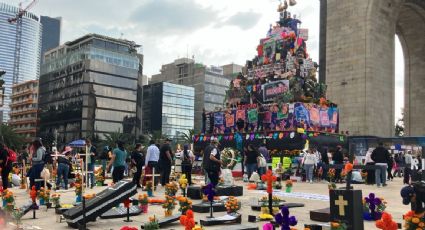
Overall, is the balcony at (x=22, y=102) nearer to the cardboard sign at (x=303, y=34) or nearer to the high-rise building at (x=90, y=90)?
the high-rise building at (x=90, y=90)

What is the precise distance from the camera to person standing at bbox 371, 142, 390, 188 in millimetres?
21281

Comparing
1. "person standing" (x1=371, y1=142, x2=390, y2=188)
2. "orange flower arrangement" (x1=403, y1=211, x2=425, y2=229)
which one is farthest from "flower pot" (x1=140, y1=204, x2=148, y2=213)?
"person standing" (x1=371, y1=142, x2=390, y2=188)

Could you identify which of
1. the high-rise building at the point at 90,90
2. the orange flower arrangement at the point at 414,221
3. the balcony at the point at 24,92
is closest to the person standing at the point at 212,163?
the orange flower arrangement at the point at 414,221

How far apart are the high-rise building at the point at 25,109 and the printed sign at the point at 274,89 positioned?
9552 cm

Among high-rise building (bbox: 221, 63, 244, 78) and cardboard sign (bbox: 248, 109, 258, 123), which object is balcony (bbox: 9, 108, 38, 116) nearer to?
high-rise building (bbox: 221, 63, 244, 78)

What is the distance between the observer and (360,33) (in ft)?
134

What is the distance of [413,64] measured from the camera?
49.9 meters

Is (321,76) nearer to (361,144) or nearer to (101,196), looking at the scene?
(361,144)

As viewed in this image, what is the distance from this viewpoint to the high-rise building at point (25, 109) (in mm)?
121119

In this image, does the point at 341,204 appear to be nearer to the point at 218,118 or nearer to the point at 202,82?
the point at 218,118

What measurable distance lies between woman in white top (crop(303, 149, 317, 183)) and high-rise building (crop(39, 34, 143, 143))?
264 ft

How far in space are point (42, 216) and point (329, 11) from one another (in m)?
37.9

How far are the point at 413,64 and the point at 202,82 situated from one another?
301 feet

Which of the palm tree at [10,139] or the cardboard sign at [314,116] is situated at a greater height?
the cardboard sign at [314,116]
